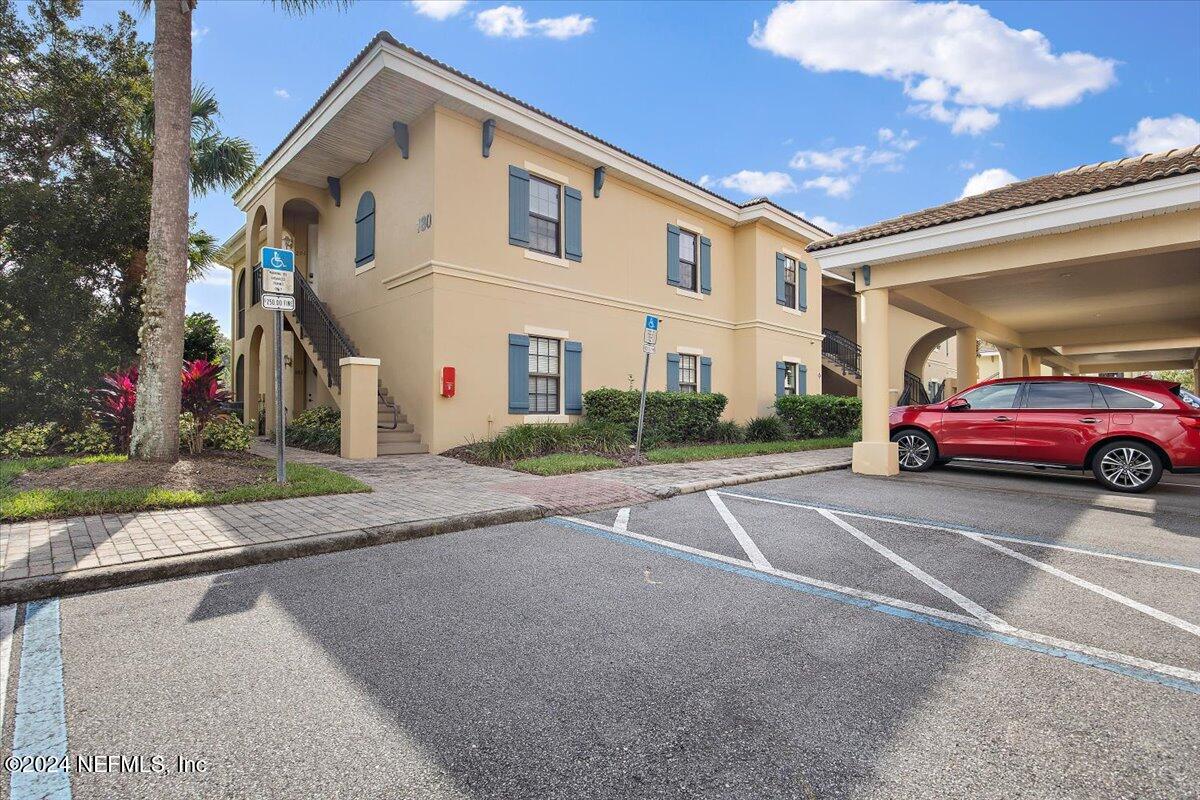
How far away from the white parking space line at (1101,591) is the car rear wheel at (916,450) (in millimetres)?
5326

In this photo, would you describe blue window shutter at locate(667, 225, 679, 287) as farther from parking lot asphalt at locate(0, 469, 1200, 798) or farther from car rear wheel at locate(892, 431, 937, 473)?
parking lot asphalt at locate(0, 469, 1200, 798)

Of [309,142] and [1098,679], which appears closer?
[1098,679]

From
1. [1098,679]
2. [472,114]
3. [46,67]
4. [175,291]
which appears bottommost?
[1098,679]

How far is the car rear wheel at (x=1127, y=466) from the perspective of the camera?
7973mm

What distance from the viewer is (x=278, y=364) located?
675 cm

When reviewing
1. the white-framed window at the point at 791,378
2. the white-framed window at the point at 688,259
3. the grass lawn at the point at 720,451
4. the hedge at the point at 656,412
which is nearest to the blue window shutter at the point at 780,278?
the white-framed window at the point at 791,378

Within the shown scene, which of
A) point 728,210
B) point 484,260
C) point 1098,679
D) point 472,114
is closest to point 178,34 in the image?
point 472,114

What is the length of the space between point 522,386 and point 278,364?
5.86 metres

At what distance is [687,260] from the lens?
1661cm

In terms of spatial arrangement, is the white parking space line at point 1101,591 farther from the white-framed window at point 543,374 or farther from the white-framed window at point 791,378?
the white-framed window at point 791,378

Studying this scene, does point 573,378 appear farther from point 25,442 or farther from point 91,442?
point 25,442

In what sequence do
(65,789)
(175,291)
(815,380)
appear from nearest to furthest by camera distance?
(65,789), (175,291), (815,380)

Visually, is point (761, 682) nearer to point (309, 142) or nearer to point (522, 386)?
point (522, 386)

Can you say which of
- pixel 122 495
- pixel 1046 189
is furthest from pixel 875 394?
pixel 122 495
